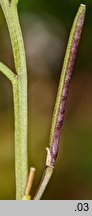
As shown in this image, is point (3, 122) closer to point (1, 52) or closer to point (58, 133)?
point (1, 52)

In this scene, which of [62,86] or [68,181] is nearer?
[62,86]

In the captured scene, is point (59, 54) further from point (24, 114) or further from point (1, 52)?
point (24, 114)

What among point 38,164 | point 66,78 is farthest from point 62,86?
point 38,164

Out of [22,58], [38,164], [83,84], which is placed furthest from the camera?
[83,84]

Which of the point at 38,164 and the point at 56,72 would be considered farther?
the point at 56,72

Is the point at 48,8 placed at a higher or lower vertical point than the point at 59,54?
higher

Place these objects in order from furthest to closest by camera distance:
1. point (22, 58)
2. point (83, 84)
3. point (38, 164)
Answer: point (83, 84), point (38, 164), point (22, 58)

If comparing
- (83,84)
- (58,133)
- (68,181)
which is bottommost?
(68,181)

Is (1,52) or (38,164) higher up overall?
(1,52)

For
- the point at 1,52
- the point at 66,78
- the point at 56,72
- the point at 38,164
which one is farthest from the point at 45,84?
the point at 66,78
